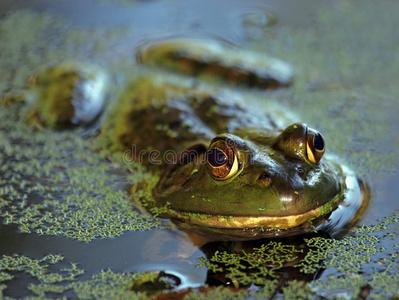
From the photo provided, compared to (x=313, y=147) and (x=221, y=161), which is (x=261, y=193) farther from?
(x=313, y=147)

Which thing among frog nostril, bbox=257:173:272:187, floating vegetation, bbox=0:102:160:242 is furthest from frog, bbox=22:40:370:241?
floating vegetation, bbox=0:102:160:242

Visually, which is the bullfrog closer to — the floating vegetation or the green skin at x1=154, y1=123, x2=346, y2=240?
the green skin at x1=154, y1=123, x2=346, y2=240

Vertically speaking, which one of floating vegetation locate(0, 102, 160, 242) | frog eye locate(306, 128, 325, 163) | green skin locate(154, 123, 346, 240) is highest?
frog eye locate(306, 128, 325, 163)

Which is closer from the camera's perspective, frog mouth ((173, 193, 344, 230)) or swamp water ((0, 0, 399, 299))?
swamp water ((0, 0, 399, 299))

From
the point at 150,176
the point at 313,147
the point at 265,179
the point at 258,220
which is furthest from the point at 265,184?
the point at 150,176

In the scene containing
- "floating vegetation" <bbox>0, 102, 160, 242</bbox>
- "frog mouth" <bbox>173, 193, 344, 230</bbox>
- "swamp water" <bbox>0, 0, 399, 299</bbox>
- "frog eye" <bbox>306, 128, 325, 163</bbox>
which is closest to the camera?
"swamp water" <bbox>0, 0, 399, 299</bbox>

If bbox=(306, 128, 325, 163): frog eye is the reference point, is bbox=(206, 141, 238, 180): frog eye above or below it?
below

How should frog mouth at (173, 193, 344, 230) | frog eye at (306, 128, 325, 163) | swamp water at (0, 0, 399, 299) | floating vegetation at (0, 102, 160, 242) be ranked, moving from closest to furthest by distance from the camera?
swamp water at (0, 0, 399, 299) → frog mouth at (173, 193, 344, 230) → frog eye at (306, 128, 325, 163) → floating vegetation at (0, 102, 160, 242)

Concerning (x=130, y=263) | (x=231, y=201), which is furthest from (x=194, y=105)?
(x=130, y=263)

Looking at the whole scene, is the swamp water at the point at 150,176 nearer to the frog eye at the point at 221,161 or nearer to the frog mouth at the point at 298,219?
the frog mouth at the point at 298,219
